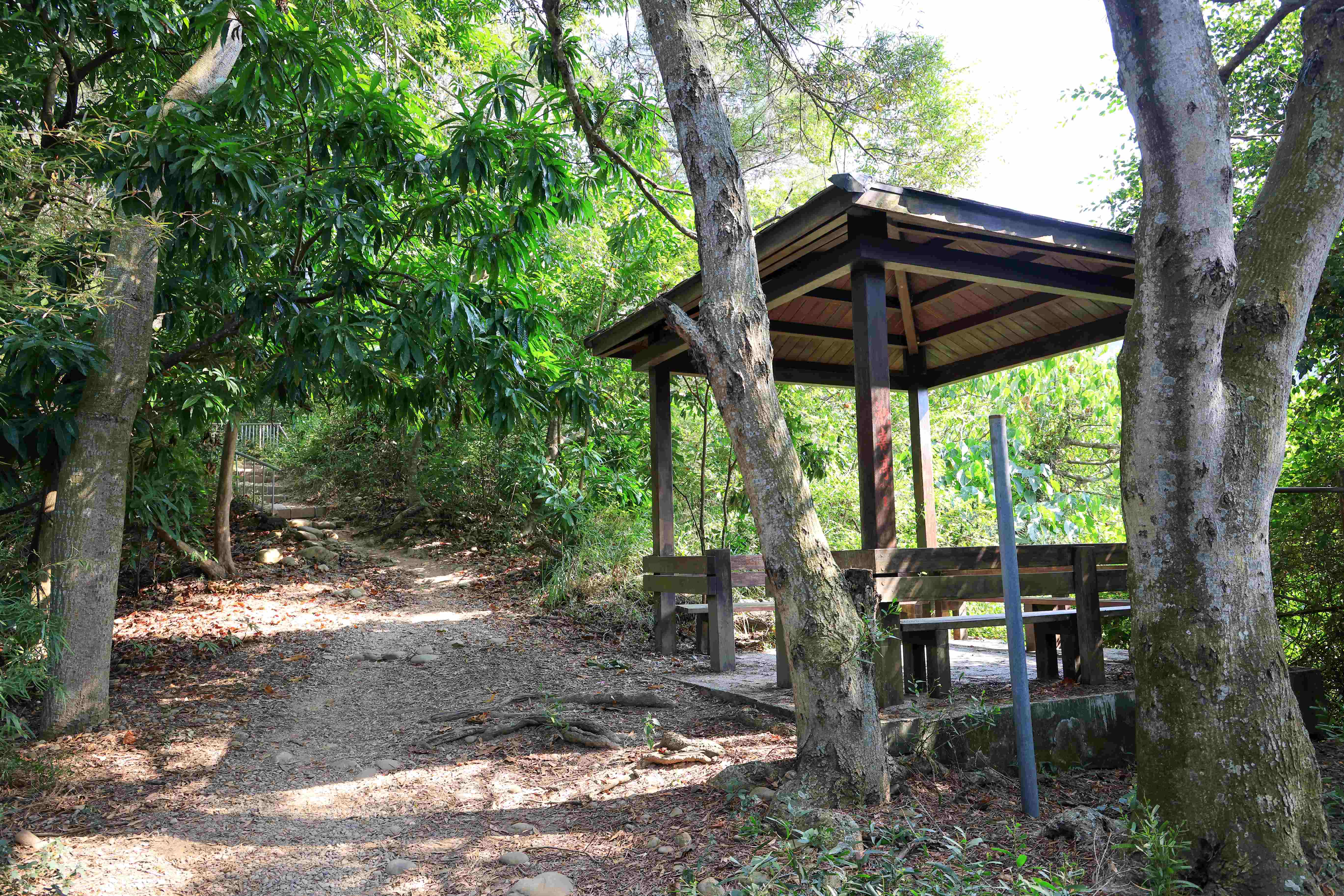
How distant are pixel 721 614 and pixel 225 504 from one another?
23.0ft

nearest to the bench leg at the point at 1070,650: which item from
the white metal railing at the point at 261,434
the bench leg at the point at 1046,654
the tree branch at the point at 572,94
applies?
the bench leg at the point at 1046,654

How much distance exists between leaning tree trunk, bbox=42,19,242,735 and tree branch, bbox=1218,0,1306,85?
552 centimetres

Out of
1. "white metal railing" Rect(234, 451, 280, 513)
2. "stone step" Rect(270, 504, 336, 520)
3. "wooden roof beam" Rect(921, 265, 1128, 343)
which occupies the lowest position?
"stone step" Rect(270, 504, 336, 520)

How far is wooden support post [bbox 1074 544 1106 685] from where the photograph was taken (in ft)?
16.2

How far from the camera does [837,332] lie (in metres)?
7.81

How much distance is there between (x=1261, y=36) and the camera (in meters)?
3.39

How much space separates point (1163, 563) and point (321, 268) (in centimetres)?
629

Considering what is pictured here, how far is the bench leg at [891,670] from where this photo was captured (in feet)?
14.8

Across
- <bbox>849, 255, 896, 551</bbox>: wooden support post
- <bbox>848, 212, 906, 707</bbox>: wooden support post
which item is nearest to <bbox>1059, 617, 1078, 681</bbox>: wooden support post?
<bbox>848, 212, 906, 707</bbox>: wooden support post

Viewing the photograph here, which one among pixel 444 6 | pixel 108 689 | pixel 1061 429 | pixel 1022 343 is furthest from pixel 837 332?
pixel 1061 429

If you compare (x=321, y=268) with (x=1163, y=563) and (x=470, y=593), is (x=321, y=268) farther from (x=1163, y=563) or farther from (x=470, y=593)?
(x=1163, y=563)

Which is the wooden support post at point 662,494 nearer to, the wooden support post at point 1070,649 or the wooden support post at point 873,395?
the wooden support post at point 873,395

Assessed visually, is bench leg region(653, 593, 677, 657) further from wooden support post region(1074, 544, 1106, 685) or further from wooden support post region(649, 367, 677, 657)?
wooden support post region(1074, 544, 1106, 685)

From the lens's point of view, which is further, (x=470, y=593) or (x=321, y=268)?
(x=470, y=593)
